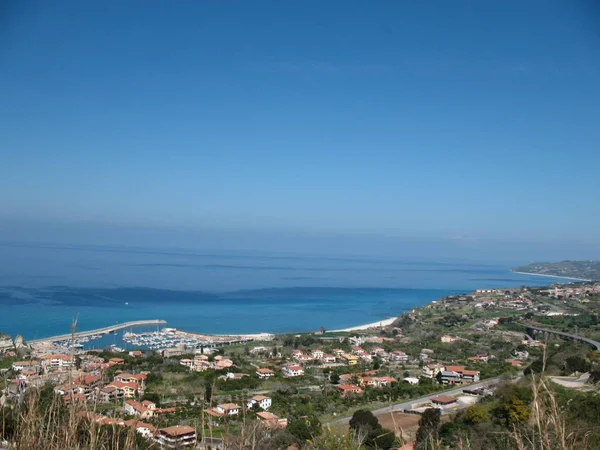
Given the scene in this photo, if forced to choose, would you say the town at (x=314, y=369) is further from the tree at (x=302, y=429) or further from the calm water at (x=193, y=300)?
the calm water at (x=193, y=300)

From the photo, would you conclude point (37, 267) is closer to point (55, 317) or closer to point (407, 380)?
point (55, 317)

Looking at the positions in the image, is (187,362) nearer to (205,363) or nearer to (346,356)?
(205,363)

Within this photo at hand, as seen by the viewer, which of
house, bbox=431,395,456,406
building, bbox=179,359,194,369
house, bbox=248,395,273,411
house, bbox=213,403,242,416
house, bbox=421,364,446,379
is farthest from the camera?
building, bbox=179,359,194,369

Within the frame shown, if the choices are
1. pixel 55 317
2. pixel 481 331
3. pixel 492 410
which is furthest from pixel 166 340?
pixel 492 410

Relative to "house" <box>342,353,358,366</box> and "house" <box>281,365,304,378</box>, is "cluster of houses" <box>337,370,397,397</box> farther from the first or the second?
"house" <box>342,353,358,366</box>

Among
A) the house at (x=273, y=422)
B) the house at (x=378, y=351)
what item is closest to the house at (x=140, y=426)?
the house at (x=273, y=422)

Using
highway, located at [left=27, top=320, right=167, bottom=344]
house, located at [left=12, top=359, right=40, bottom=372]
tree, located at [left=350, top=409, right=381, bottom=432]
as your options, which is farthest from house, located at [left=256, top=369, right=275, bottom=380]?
house, located at [left=12, top=359, right=40, bottom=372]
